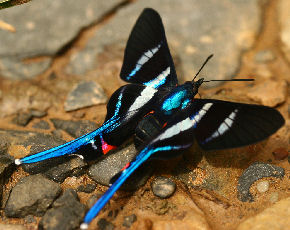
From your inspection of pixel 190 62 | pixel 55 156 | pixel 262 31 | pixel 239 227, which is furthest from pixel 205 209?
pixel 262 31

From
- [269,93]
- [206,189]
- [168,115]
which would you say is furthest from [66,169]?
[269,93]

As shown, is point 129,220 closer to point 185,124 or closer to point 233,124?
point 185,124

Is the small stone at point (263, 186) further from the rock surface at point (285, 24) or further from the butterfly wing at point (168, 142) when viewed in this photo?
the rock surface at point (285, 24)

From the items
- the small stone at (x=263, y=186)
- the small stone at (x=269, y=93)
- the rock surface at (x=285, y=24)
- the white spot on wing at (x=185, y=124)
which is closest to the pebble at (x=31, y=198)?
the white spot on wing at (x=185, y=124)

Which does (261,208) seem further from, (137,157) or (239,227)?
(137,157)

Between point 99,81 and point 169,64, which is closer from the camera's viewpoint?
point 169,64
